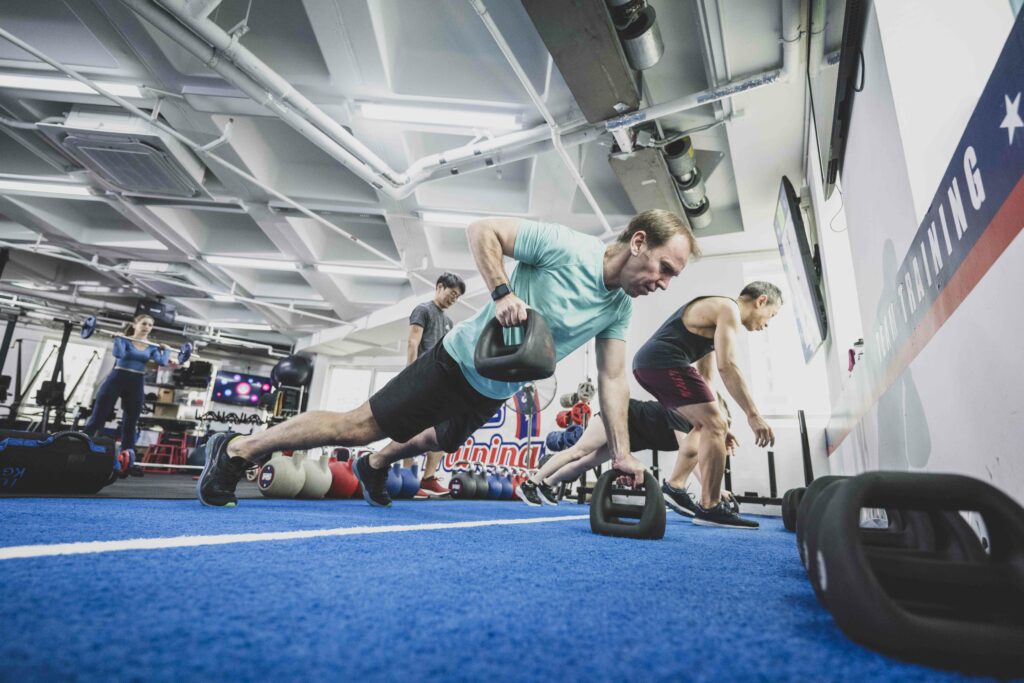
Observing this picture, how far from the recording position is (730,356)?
2.69 meters

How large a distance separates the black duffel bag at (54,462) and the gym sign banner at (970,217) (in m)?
3.57

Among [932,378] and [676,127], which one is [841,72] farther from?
[676,127]

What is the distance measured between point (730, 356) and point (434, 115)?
3.45m

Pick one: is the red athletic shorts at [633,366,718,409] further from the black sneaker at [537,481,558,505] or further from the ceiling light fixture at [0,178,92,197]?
the ceiling light fixture at [0,178,92,197]

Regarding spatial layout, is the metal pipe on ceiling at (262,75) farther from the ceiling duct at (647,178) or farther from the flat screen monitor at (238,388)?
the flat screen monitor at (238,388)

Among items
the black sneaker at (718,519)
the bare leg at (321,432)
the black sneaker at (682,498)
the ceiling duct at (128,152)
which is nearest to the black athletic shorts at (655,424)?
the black sneaker at (682,498)

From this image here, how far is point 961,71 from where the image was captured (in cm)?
166

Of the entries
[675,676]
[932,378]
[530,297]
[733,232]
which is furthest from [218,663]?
[733,232]

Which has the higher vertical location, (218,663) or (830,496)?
(830,496)

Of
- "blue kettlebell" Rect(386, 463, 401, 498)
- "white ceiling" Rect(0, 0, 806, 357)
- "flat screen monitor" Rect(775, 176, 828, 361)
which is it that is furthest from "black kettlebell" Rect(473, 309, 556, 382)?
"white ceiling" Rect(0, 0, 806, 357)

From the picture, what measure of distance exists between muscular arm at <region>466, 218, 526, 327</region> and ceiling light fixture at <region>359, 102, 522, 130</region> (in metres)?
3.14

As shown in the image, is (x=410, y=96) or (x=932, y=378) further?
(x=410, y=96)

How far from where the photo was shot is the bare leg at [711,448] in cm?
281

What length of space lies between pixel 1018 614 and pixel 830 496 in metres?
0.26
